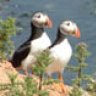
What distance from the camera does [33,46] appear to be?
870 centimetres

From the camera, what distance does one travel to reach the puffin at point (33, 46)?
8664mm

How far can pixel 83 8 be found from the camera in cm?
1916

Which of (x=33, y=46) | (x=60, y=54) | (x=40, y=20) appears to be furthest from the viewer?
(x=40, y=20)

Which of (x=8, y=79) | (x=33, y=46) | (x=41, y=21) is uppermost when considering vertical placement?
(x=41, y=21)

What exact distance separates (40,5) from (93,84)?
12111 millimetres

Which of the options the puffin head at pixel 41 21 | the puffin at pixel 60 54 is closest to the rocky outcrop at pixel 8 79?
the puffin at pixel 60 54

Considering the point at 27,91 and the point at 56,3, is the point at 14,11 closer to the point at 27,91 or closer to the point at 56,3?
the point at 56,3

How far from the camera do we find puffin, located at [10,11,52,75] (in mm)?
8664

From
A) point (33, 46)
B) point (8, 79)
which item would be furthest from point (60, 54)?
point (8, 79)

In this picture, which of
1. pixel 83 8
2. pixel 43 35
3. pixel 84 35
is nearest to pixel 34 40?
pixel 43 35

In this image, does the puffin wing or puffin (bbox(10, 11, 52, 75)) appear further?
the puffin wing

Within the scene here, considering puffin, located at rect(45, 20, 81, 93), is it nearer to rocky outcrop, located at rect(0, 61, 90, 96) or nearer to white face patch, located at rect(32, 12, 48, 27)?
rocky outcrop, located at rect(0, 61, 90, 96)

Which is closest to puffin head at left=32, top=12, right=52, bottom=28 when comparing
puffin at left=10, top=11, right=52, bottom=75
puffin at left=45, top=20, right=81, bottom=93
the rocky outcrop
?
puffin at left=10, top=11, right=52, bottom=75

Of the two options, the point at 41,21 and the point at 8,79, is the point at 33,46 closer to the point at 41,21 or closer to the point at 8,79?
the point at 41,21
